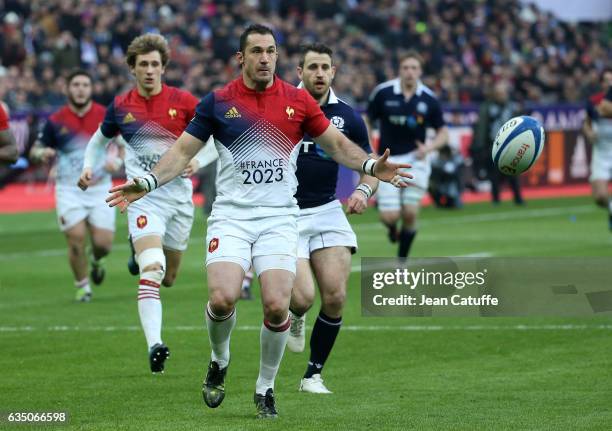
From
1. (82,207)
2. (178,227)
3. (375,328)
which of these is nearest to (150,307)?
(178,227)

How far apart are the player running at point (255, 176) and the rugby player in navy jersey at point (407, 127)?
26.7ft

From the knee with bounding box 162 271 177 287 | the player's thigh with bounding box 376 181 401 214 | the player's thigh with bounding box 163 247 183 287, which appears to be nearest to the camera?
the player's thigh with bounding box 163 247 183 287

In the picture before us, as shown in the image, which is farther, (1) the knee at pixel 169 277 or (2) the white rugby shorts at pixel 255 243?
(1) the knee at pixel 169 277

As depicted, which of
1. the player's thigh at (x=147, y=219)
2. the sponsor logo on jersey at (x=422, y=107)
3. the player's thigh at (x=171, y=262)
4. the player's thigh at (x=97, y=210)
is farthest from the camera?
the sponsor logo on jersey at (x=422, y=107)

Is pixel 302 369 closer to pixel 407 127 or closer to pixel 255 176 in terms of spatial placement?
pixel 255 176

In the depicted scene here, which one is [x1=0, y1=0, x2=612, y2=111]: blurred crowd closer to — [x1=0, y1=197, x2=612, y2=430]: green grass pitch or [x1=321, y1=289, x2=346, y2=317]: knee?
[x1=0, y1=197, x2=612, y2=430]: green grass pitch

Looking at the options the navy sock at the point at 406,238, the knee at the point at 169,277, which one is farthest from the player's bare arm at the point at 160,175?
the navy sock at the point at 406,238

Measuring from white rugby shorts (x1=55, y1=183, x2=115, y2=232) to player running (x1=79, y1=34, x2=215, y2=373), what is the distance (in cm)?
351

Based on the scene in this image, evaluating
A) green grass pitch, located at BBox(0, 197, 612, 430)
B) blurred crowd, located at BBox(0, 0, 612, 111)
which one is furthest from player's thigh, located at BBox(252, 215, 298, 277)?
blurred crowd, located at BBox(0, 0, 612, 111)

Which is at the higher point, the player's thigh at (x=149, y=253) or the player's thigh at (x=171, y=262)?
the player's thigh at (x=149, y=253)

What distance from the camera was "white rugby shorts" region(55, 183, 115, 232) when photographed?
1583 cm

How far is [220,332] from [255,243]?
640 mm

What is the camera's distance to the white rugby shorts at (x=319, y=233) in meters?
10.5

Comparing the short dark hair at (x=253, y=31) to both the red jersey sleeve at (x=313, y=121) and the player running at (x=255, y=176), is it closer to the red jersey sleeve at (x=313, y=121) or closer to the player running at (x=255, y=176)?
the player running at (x=255, y=176)
